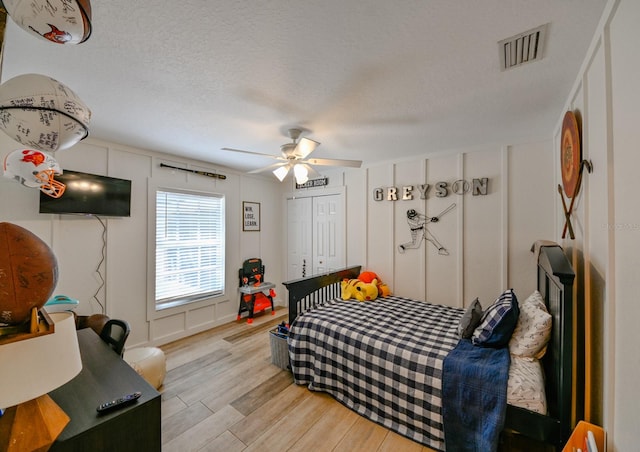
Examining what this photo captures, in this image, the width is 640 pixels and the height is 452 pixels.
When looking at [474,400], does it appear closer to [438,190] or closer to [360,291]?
[360,291]

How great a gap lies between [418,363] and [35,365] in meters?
1.98

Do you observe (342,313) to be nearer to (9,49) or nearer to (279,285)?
(279,285)

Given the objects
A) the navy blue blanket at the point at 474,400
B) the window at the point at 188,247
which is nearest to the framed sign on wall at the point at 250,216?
the window at the point at 188,247

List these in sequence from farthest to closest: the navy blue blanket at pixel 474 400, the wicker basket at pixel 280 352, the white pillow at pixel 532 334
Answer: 1. the wicker basket at pixel 280 352
2. the white pillow at pixel 532 334
3. the navy blue blanket at pixel 474 400

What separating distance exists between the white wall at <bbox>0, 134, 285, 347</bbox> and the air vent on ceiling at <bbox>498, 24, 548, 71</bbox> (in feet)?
11.6

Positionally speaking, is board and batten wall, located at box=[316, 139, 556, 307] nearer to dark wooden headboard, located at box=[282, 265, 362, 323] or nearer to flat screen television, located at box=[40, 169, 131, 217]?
dark wooden headboard, located at box=[282, 265, 362, 323]

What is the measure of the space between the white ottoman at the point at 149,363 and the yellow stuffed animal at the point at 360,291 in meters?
2.02

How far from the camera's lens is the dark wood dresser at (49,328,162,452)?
32.2 inches

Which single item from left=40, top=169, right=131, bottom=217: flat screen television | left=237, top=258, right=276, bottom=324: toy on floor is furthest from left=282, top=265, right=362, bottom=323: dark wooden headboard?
left=40, top=169, right=131, bottom=217: flat screen television

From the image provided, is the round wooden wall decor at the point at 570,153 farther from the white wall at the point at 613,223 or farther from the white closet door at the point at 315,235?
the white closet door at the point at 315,235

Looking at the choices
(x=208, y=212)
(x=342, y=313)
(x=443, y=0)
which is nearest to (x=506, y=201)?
(x=342, y=313)

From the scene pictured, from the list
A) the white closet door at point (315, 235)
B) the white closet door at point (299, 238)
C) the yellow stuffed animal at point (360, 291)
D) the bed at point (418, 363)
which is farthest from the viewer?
the white closet door at point (299, 238)

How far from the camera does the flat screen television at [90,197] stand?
2414 mm

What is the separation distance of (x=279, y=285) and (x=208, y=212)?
6.27 feet
